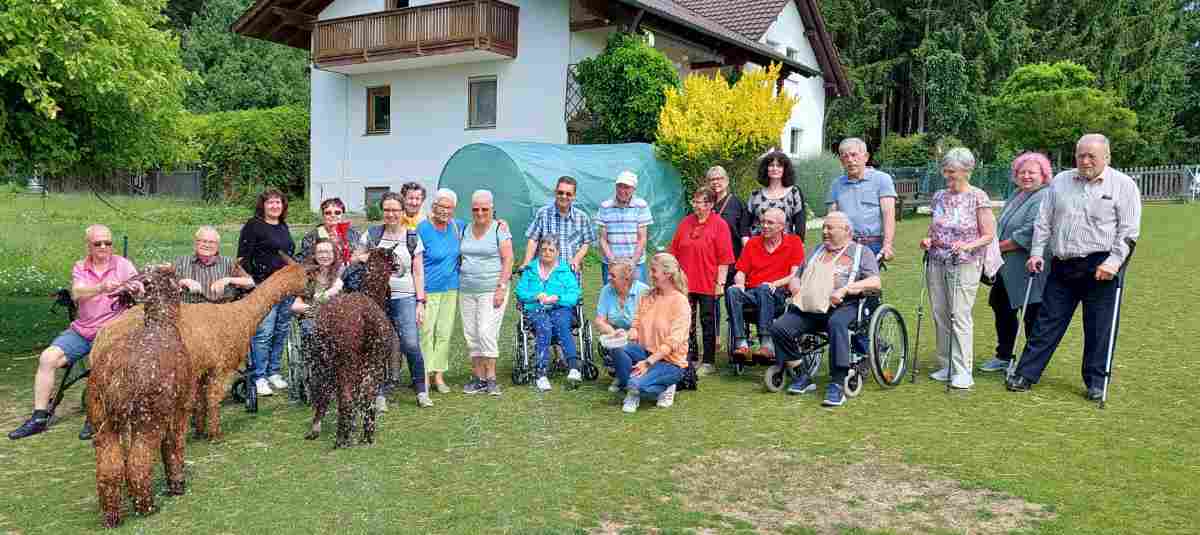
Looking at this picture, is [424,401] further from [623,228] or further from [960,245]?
[960,245]

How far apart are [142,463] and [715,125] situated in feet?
51.8

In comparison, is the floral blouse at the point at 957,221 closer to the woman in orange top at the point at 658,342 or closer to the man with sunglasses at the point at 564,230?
the woman in orange top at the point at 658,342

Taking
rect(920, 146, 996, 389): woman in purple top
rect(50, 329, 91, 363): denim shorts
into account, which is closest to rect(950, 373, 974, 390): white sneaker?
rect(920, 146, 996, 389): woman in purple top

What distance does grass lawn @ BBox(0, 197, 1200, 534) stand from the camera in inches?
179

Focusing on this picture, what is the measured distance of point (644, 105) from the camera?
20.6 meters

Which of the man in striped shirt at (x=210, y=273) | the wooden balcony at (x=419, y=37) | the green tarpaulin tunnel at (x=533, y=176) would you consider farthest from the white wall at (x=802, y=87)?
the man in striped shirt at (x=210, y=273)

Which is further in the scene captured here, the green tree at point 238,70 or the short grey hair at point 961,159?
the green tree at point 238,70

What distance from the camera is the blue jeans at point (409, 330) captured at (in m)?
6.95

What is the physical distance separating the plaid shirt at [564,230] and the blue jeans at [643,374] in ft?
3.86

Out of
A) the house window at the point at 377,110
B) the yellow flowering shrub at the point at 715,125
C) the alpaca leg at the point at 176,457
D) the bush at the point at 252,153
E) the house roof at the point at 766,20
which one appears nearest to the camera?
the alpaca leg at the point at 176,457

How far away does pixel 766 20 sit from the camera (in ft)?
97.8

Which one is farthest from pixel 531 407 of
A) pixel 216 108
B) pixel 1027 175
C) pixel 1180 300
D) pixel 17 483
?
pixel 216 108

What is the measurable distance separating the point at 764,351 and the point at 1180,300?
6.95 meters

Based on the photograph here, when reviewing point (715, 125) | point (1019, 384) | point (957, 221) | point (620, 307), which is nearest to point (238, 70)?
point (715, 125)
